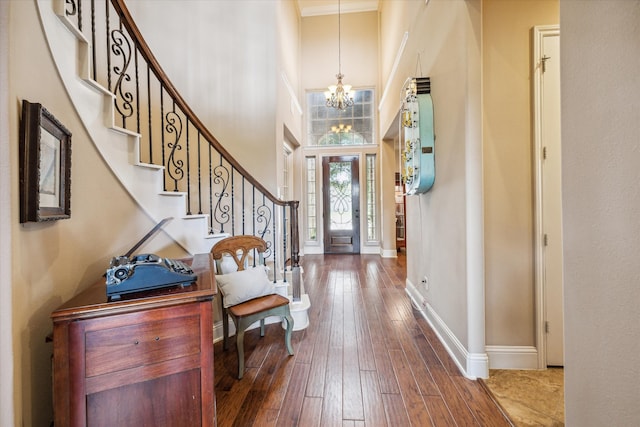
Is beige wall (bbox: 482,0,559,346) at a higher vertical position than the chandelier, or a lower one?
lower

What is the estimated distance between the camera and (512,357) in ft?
6.61

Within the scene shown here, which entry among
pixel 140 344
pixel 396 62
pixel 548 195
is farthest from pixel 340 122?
pixel 140 344

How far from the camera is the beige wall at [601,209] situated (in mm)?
797

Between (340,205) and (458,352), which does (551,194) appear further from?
(340,205)

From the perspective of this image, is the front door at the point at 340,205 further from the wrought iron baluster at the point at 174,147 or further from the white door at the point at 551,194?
the white door at the point at 551,194

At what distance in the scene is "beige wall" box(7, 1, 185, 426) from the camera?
3.14ft

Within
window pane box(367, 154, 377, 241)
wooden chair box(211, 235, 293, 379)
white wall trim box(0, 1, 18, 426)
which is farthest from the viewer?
window pane box(367, 154, 377, 241)

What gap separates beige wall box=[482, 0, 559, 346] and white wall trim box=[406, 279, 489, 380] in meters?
0.22

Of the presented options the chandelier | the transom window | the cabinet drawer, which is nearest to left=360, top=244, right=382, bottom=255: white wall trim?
the transom window

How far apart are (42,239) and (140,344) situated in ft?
1.94

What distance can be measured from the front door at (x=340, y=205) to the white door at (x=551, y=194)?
4576 mm

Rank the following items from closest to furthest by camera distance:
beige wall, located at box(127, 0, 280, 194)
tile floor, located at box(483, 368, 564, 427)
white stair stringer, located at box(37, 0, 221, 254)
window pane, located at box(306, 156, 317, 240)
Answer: white stair stringer, located at box(37, 0, 221, 254)
tile floor, located at box(483, 368, 564, 427)
beige wall, located at box(127, 0, 280, 194)
window pane, located at box(306, 156, 317, 240)

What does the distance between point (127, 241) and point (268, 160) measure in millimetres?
2275

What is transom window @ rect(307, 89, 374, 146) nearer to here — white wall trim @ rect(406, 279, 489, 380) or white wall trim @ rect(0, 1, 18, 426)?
white wall trim @ rect(406, 279, 489, 380)
